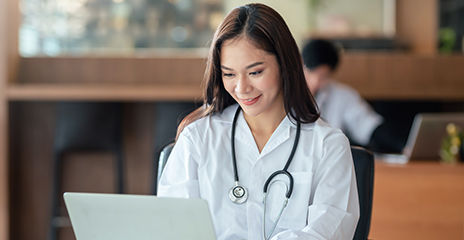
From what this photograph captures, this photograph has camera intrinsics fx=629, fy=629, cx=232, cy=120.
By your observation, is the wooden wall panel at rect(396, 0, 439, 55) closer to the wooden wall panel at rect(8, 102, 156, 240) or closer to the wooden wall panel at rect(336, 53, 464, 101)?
the wooden wall panel at rect(336, 53, 464, 101)

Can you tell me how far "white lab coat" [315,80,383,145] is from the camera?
3225mm

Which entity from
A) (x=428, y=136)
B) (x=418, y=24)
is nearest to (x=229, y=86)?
(x=428, y=136)

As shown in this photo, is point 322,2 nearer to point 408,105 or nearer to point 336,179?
point 408,105

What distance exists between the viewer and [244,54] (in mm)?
1373

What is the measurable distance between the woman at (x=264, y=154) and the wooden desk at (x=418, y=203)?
38.8 inches

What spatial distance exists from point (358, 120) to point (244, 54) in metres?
2.00

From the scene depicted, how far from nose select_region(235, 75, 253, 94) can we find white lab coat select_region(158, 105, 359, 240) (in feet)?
0.47

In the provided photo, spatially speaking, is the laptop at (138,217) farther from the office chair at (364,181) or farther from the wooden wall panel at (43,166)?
the wooden wall panel at (43,166)

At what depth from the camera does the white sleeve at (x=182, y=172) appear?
144 cm

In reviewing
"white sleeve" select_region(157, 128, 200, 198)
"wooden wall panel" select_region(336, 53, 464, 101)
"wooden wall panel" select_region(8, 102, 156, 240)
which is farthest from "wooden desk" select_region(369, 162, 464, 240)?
"wooden wall panel" select_region(8, 102, 156, 240)

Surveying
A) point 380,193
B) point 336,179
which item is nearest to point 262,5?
point 336,179

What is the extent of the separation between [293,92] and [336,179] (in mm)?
219

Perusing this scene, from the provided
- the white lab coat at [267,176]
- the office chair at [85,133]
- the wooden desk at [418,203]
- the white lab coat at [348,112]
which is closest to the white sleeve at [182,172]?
the white lab coat at [267,176]

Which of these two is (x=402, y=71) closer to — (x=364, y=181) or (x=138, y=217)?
(x=364, y=181)
